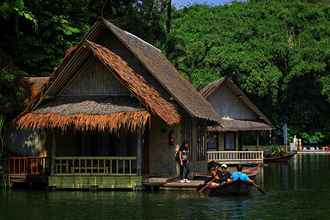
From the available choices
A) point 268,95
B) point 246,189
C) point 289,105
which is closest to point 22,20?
point 246,189

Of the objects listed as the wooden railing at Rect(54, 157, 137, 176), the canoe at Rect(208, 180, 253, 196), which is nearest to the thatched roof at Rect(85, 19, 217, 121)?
the wooden railing at Rect(54, 157, 137, 176)

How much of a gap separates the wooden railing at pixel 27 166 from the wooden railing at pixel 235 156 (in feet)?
50.8

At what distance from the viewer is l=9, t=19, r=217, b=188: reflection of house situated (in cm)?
2186

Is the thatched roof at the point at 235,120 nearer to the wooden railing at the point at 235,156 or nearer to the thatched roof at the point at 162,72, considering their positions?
the wooden railing at the point at 235,156

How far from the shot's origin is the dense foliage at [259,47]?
44531 mm

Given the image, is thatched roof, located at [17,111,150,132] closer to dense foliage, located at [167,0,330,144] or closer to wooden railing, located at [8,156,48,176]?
wooden railing, located at [8,156,48,176]

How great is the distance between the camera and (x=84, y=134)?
24797 millimetres

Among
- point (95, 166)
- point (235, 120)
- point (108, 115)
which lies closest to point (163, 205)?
point (108, 115)

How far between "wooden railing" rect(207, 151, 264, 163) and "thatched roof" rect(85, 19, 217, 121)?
9.38m

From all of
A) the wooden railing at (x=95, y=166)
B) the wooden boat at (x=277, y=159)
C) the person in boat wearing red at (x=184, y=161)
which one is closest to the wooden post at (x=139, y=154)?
the wooden railing at (x=95, y=166)

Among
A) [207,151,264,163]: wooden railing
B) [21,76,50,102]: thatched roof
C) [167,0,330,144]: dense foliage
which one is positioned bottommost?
[207,151,264,163]: wooden railing

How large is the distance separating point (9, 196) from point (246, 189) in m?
7.86

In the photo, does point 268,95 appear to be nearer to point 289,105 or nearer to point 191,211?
point 289,105

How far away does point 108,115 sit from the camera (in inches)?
855
